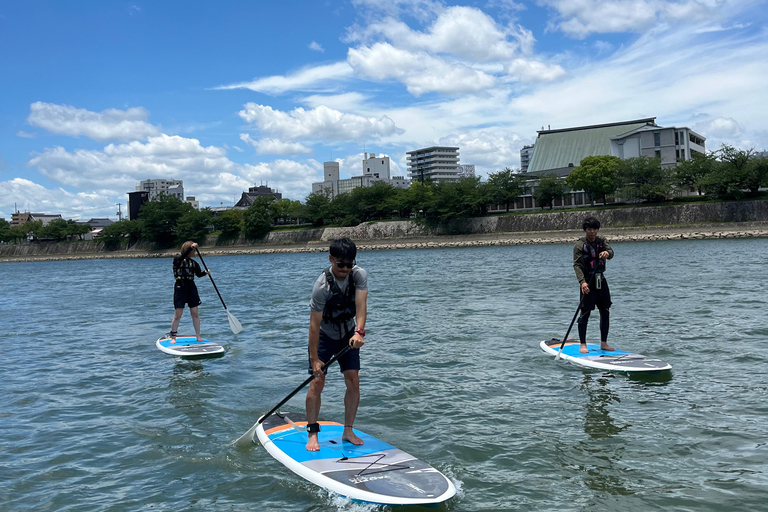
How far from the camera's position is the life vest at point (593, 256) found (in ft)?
33.3

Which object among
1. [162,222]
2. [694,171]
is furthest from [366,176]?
[694,171]

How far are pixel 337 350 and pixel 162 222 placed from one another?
120m

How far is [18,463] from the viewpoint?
279 inches

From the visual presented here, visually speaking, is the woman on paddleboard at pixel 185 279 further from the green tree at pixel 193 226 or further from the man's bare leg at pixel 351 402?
the green tree at pixel 193 226

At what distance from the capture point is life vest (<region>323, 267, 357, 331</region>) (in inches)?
238

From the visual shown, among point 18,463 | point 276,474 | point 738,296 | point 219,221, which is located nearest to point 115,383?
point 18,463

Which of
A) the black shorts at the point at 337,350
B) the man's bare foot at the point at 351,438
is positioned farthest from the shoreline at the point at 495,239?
the black shorts at the point at 337,350

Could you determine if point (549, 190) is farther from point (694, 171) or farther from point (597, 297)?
point (597, 297)

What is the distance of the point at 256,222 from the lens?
105938 mm

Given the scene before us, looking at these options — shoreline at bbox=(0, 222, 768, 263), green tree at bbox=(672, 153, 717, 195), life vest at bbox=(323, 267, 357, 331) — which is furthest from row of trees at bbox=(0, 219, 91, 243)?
life vest at bbox=(323, 267, 357, 331)

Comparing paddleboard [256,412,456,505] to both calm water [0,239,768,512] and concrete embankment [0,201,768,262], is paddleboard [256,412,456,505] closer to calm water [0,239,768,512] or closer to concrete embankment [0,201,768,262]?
calm water [0,239,768,512]

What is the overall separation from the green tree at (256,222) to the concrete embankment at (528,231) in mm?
1626

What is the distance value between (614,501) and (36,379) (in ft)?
34.7

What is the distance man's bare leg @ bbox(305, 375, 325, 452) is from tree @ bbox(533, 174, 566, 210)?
8473cm
